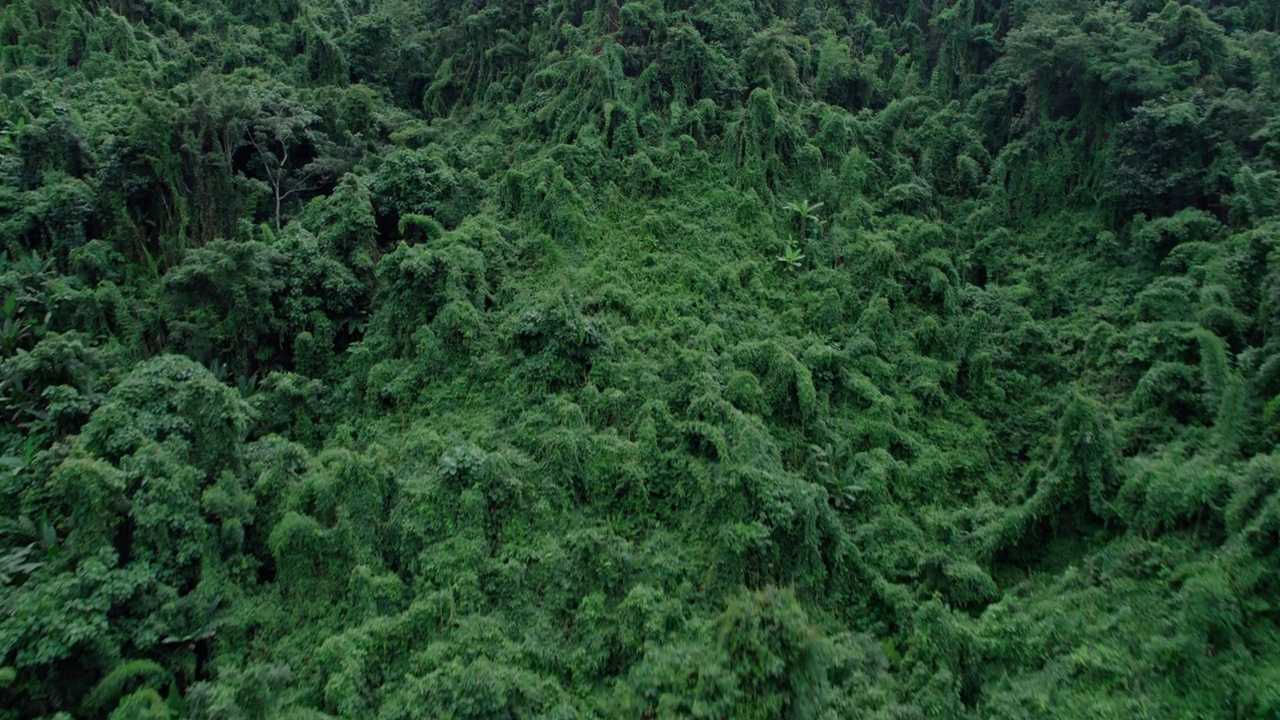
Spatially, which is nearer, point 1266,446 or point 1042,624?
point 1042,624

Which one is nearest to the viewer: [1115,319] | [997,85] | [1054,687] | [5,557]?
[1054,687]

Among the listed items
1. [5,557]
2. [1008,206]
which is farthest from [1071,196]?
[5,557]

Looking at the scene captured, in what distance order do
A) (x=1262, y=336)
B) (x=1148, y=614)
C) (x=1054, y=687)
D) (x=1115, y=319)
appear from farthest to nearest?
(x=1115, y=319)
(x=1262, y=336)
(x=1148, y=614)
(x=1054, y=687)

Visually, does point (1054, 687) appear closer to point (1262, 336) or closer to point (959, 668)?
point (959, 668)

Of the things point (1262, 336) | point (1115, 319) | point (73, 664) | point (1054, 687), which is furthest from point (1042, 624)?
point (73, 664)

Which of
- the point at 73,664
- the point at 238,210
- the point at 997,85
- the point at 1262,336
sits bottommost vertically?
the point at 73,664

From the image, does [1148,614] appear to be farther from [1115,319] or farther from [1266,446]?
[1115,319]

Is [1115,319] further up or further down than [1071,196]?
further down
